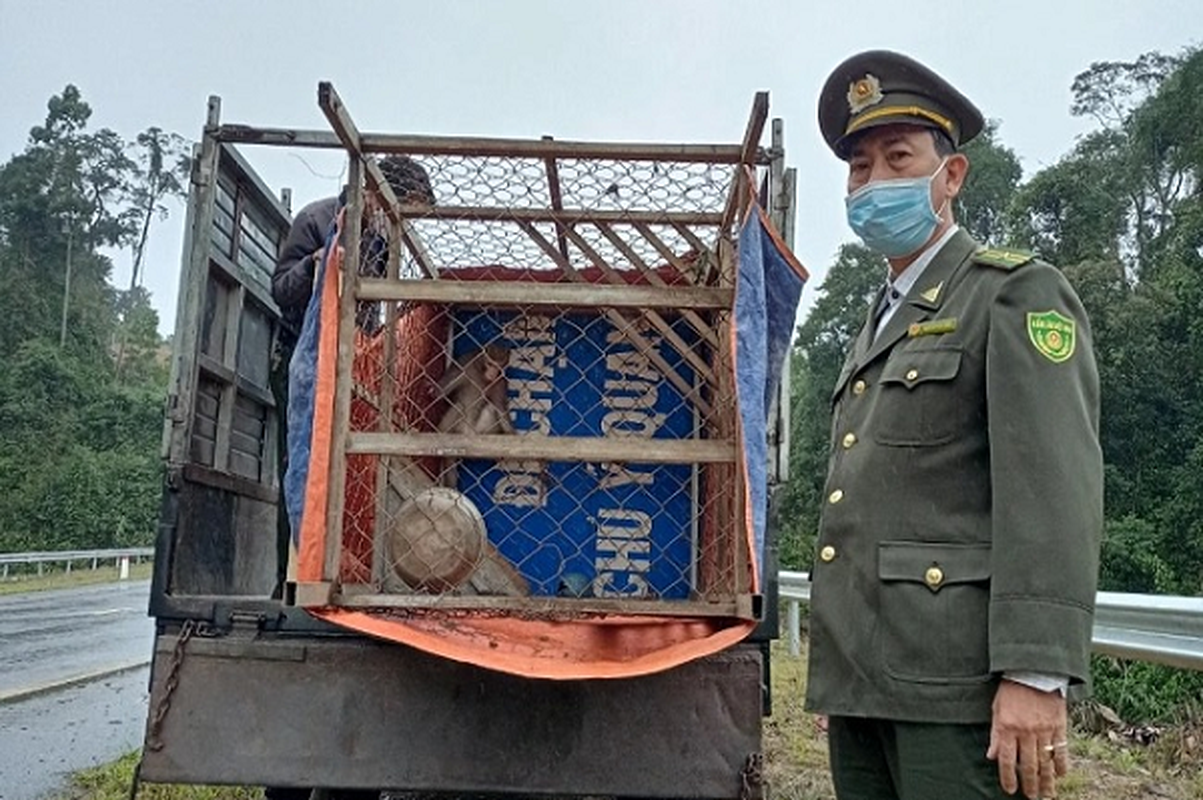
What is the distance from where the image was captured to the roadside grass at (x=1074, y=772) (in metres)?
4.18

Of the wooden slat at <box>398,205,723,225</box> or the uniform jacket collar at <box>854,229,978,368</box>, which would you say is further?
the wooden slat at <box>398,205,723,225</box>

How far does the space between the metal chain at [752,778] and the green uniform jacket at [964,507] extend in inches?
32.2

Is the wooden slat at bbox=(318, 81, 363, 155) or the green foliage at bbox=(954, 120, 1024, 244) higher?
the green foliage at bbox=(954, 120, 1024, 244)

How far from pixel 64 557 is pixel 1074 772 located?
2372 cm

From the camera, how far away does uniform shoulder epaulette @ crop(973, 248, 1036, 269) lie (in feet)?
6.16

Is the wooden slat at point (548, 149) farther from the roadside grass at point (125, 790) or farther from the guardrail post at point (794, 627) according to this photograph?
the guardrail post at point (794, 627)

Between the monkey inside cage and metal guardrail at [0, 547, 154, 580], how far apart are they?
62.7 feet

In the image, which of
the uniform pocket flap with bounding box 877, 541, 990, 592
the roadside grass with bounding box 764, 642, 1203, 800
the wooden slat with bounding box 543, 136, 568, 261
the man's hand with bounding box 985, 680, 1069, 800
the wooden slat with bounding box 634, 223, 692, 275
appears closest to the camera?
the man's hand with bounding box 985, 680, 1069, 800

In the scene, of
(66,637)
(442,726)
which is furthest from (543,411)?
(66,637)

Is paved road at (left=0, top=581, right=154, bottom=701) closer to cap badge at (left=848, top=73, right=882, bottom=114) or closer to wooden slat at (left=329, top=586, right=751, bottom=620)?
Answer: wooden slat at (left=329, top=586, right=751, bottom=620)

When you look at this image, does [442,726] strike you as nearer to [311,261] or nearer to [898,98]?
[311,261]

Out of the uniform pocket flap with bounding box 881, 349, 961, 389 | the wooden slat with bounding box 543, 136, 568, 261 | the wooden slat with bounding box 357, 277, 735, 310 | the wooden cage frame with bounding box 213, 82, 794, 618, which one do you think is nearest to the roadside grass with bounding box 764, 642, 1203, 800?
the wooden cage frame with bounding box 213, 82, 794, 618

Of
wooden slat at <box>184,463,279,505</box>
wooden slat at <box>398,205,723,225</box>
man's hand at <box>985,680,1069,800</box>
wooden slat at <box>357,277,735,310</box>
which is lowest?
man's hand at <box>985,680,1069,800</box>

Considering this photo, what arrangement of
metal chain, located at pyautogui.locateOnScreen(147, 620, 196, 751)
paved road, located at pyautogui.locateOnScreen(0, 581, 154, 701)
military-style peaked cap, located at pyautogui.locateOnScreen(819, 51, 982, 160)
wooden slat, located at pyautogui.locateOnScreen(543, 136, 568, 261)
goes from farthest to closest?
1. paved road, located at pyautogui.locateOnScreen(0, 581, 154, 701)
2. wooden slat, located at pyautogui.locateOnScreen(543, 136, 568, 261)
3. metal chain, located at pyautogui.locateOnScreen(147, 620, 196, 751)
4. military-style peaked cap, located at pyautogui.locateOnScreen(819, 51, 982, 160)
